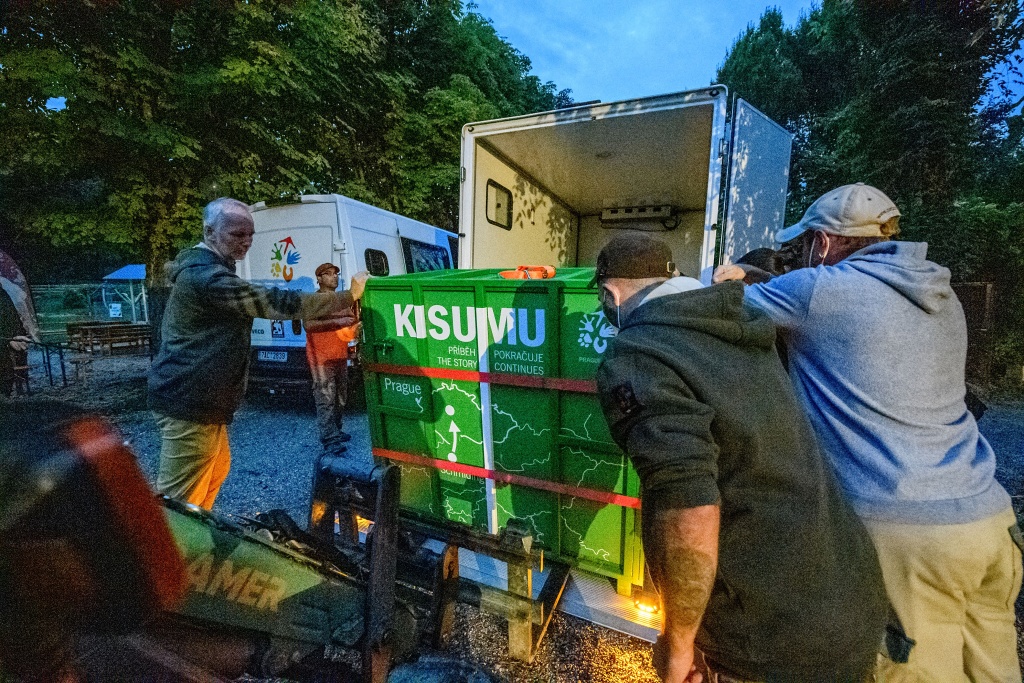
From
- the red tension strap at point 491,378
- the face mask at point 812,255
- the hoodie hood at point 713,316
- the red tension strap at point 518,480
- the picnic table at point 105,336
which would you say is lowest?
the picnic table at point 105,336

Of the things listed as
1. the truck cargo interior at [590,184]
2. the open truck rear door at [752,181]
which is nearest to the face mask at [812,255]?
the truck cargo interior at [590,184]

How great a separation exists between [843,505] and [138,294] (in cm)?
2699

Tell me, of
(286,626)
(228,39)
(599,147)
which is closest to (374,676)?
(286,626)

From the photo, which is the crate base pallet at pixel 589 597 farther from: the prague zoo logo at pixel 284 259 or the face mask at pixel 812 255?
the prague zoo logo at pixel 284 259

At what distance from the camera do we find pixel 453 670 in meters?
2.37

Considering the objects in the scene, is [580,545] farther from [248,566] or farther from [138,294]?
[138,294]

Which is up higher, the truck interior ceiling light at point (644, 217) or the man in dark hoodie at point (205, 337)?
the truck interior ceiling light at point (644, 217)

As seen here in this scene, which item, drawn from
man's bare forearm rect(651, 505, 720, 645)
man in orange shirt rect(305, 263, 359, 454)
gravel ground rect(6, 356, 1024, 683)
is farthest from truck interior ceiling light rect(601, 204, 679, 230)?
Result: man's bare forearm rect(651, 505, 720, 645)

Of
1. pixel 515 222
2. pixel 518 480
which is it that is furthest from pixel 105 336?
pixel 518 480

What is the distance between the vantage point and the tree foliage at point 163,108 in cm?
654

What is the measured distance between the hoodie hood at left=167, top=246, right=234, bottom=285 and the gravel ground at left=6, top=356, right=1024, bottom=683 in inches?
31.6

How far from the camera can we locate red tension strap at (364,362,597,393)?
231cm

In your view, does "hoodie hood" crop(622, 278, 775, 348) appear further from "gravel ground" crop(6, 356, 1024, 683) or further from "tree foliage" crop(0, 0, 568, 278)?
"tree foliage" crop(0, 0, 568, 278)

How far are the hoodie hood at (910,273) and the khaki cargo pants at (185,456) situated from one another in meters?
3.21
